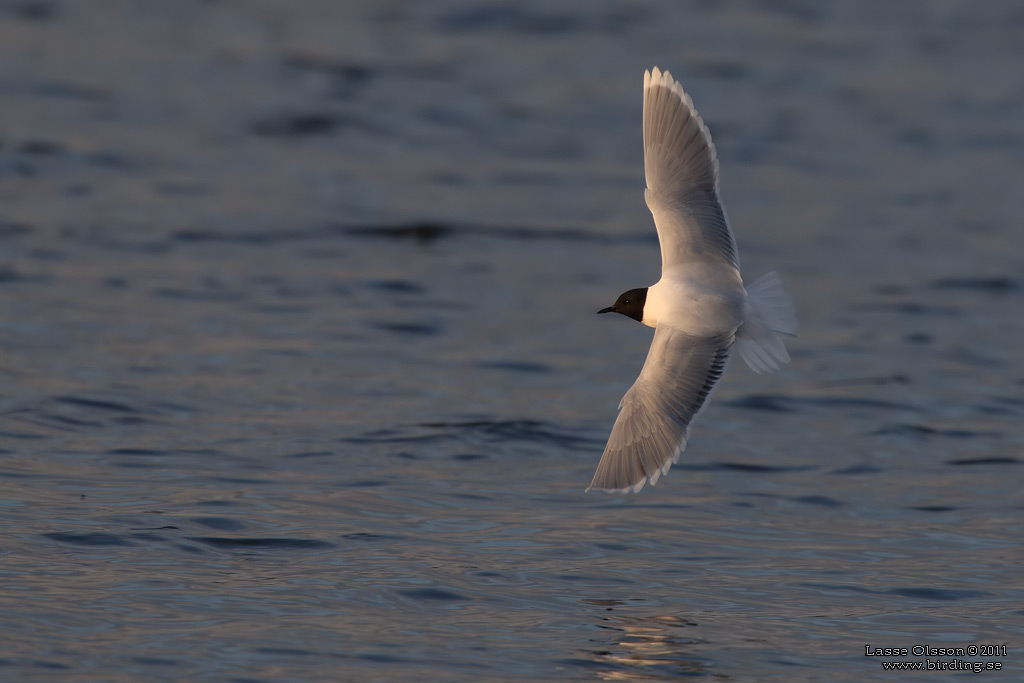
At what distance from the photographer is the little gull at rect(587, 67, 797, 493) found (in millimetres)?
5977

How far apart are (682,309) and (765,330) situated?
1.10 feet

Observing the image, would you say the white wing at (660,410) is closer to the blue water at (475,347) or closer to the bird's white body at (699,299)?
the bird's white body at (699,299)

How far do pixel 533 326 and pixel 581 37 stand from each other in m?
8.22

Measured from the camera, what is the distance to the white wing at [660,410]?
5922 millimetres

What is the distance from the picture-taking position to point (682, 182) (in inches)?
255

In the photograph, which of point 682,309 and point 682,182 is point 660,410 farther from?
point 682,182

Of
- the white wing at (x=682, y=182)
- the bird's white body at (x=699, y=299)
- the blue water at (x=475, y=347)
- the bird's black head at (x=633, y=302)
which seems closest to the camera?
the blue water at (x=475, y=347)

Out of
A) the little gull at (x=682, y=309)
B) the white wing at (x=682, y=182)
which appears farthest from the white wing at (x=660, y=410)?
the white wing at (x=682, y=182)

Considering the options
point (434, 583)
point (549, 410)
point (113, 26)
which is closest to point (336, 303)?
point (549, 410)

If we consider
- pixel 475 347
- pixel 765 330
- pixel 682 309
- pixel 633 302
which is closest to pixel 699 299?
pixel 682 309

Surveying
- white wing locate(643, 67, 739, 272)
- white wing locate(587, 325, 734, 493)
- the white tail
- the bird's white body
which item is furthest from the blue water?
white wing locate(643, 67, 739, 272)

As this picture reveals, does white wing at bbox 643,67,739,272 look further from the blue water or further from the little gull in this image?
the blue water

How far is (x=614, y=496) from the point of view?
7219mm

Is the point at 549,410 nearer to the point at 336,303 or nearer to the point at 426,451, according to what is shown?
the point at 426,451
